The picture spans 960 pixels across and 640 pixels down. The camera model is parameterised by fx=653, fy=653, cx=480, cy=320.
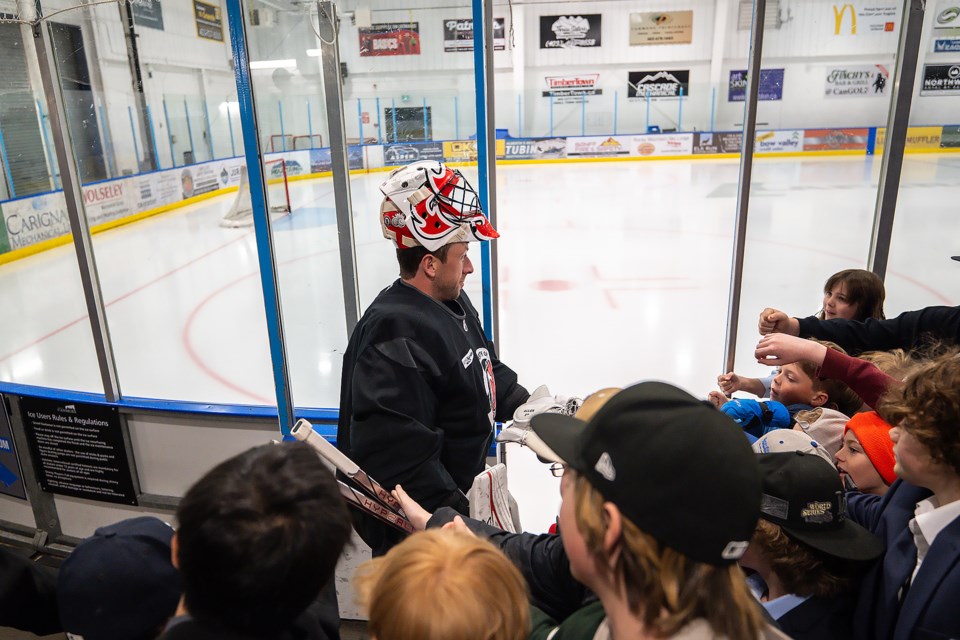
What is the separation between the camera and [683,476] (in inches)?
25.6

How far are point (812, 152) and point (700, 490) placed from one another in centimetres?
1546

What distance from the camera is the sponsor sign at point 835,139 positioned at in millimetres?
13742

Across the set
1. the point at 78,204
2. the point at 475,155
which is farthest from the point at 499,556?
the point at 78,204

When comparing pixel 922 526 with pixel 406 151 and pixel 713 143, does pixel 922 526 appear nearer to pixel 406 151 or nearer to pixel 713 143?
pixel 406 151

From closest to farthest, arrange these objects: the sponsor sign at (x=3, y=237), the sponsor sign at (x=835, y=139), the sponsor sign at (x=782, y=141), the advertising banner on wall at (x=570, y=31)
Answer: the sponsor sign at (x=3, y=237), the sponsor sign at (x=835, y=139), the sponsor sign at (x=782, y=141), the advertising banner on wall at (x=570, y=31)

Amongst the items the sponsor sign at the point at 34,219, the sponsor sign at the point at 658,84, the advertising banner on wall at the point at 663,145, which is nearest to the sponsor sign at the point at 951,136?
the sponsor sign at the point at 34,219

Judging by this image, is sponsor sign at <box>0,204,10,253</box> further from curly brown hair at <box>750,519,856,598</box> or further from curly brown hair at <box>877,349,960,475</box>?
curly brown hair at <box>877,349,960,475</box>

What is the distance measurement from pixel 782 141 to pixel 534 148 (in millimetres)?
5609

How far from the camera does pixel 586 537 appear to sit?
0.72 metres

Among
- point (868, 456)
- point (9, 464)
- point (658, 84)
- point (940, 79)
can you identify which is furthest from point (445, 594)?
point (658, 84)

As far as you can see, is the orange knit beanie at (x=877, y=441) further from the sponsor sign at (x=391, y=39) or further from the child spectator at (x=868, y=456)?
the sponsor sign at (x=391, y=39)

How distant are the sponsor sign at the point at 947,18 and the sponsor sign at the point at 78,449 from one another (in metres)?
3.35

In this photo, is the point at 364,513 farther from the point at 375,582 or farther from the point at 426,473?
the point at 375,582

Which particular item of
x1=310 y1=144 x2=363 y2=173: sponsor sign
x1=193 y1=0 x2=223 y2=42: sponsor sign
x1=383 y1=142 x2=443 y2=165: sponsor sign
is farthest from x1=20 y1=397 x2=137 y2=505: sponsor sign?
x1=193 y1=0 x2=223 y2=42: sponsor sign
